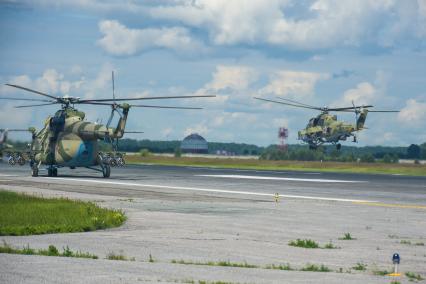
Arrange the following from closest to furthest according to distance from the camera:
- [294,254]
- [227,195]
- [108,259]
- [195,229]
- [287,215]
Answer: [108,259]
[294,254]
[195,229]
[287,215]
[227,195]

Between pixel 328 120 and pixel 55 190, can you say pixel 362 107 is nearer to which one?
pixel 328 120

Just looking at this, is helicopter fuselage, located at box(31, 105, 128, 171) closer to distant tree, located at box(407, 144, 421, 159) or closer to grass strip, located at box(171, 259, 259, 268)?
grass strip, located at box(171, 259, 259, 268)

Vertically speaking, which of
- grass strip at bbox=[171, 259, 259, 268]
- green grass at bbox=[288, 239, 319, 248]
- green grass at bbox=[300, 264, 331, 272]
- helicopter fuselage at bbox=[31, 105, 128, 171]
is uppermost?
helicopter fuselage at bbox=[31, 105, 128, 171]

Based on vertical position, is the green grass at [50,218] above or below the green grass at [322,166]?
below

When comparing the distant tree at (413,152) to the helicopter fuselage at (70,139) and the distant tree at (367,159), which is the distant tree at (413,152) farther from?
the helicopter fuselage at (70,139)

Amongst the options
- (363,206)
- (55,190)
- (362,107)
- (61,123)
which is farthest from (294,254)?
(362,107)

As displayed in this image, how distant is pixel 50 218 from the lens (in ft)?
85.5

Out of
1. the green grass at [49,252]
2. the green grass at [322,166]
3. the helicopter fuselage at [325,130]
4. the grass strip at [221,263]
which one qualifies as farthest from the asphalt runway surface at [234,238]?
the helicopter fuselage at [325,130]

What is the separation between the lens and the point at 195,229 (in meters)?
25.2

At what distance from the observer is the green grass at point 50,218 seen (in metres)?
23.3

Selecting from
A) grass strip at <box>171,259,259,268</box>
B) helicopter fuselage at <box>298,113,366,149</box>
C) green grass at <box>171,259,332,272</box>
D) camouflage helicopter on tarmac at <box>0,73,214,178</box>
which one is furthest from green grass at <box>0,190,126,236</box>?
helicopter fuselage at <box>298,113,366,149</box>

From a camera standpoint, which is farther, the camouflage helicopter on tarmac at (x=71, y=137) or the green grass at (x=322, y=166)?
the green grass at (x=322, y=166)

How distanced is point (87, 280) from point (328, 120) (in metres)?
110

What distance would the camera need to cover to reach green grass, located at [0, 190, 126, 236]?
76.3 ft
